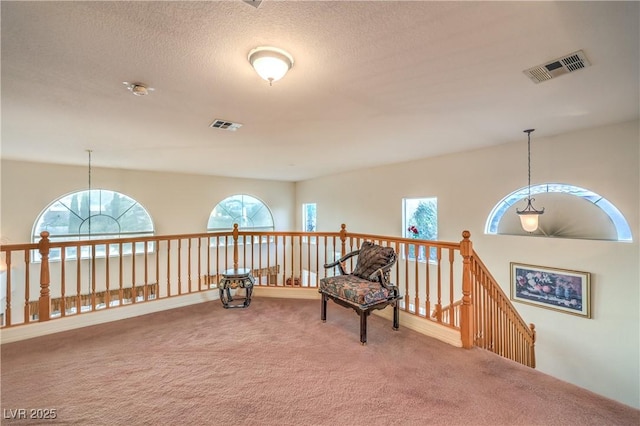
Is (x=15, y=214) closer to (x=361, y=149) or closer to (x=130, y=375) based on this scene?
(x=130, y=375)

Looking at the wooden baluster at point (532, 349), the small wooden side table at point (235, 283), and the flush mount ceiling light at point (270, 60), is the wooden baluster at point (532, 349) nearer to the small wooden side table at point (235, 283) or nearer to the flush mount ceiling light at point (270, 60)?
the small wooden side table at point (235, 283)

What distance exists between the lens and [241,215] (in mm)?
8352

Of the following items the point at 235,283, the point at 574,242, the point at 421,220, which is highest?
the point at 421,220

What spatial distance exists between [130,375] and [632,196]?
5.53 metres

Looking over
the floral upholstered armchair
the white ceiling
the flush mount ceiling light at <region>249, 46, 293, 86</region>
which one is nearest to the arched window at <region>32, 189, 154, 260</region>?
the white ceiling

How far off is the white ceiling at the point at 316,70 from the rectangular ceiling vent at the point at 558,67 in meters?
0.06

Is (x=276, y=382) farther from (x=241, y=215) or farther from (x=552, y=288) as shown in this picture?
(x=241, y=215)

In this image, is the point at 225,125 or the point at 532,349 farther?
the point at 532,349

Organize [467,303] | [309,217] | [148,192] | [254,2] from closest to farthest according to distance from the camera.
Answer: [254,2]
[467,303]
[148,192]
[309,217]

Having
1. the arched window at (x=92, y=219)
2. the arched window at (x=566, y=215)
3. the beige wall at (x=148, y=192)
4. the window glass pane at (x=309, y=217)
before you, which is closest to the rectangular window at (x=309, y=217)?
the window glass pane at (x=309, y=217)

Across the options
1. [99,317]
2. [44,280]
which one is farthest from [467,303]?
[44,280]

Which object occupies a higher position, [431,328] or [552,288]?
[552,288]

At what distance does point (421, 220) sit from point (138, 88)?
16.6 ft

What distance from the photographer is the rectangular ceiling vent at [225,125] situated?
323cm
